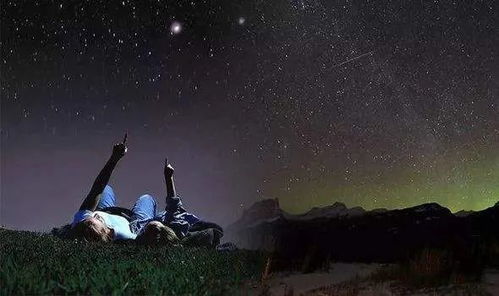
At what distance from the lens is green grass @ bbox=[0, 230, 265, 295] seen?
17.9 feet

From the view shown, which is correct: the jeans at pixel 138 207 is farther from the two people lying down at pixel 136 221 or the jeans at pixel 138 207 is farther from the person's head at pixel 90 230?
the person's head at pixel 90 230

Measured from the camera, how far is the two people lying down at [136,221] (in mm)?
11891

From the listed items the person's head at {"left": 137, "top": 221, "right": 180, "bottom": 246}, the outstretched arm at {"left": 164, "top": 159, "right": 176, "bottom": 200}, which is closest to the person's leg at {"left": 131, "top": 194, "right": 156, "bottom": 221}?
the outstretched arm at {"left": 164, "top": 159, "right": 176, "bottom": 200}

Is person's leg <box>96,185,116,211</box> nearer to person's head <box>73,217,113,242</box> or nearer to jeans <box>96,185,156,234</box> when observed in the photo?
jeans <box>96,185,156,234</box>

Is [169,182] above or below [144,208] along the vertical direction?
above

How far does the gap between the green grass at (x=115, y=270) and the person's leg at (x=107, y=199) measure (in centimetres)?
445

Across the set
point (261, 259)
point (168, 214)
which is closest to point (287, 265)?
point (261, 259)

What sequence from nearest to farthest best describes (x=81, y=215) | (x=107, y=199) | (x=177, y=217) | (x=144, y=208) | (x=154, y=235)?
(x=154, y=235)
(x=81, y=215)
(x=177, y=217)
(x=107, y=199)
(x=144, y=208)

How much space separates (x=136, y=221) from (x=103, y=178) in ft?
8.41

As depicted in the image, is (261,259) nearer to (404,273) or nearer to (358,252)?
(404,273)

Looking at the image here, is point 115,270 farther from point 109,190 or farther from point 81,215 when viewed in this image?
point 109,190

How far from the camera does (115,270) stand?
6.89m

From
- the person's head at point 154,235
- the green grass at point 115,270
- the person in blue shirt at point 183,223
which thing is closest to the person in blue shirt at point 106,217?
the person in blue shirt at point 183,223

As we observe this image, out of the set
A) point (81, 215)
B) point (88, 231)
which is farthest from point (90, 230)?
point (81, 215)
